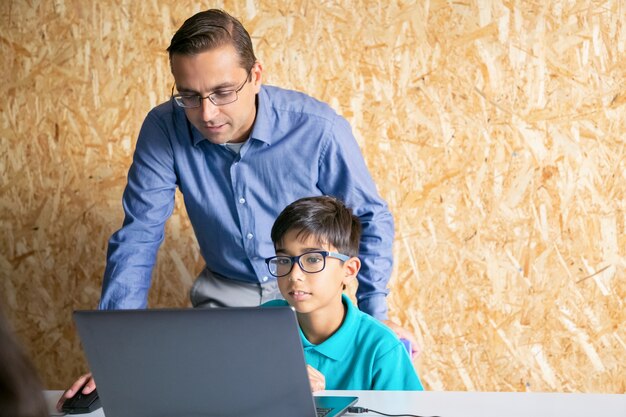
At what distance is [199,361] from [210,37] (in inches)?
39.1

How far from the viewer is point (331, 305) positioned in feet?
6.04

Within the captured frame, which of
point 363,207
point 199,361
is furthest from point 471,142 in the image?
point 199,361

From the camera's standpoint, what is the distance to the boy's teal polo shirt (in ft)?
5.61

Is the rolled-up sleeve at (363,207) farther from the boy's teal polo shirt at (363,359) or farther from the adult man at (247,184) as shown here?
the boy's teal polo shirt at (363,359)

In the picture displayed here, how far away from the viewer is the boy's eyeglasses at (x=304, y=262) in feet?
6.03

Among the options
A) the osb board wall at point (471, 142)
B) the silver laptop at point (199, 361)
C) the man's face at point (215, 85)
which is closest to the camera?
the silver laptop at point (199, 361)

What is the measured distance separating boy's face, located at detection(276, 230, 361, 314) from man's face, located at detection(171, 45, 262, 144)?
1.12 ft

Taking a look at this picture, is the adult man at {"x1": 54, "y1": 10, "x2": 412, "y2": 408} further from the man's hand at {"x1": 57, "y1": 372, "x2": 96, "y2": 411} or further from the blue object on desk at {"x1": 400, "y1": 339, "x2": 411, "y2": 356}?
the man's hand at {"x1": 57, "y1": 372, "x2": 96, "y2": 411}

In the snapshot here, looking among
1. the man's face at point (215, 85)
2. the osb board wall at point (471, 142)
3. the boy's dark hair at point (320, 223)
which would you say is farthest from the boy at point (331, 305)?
the osb board wall at point (471, 142)

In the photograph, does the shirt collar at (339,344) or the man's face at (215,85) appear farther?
the man's face at (215,85)

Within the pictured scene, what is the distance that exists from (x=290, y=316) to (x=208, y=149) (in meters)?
1.15

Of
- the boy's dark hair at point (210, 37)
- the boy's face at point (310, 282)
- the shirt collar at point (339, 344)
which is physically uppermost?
the boy's dark hair at point (210, 37)

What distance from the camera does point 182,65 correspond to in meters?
1.98

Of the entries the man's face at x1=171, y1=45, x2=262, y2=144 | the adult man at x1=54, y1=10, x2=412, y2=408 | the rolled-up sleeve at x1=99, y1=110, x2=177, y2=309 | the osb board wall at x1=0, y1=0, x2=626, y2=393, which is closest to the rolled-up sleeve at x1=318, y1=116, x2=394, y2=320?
the adult man at x1=54, y1=10, x2=412, y2=408
